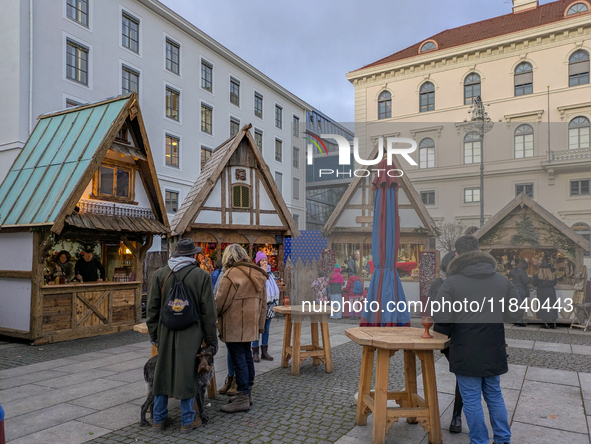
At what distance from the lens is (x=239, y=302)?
5418mm

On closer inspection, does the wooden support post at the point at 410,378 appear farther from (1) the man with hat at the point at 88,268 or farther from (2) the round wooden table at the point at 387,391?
(1) the man with hat at the point at 88,268

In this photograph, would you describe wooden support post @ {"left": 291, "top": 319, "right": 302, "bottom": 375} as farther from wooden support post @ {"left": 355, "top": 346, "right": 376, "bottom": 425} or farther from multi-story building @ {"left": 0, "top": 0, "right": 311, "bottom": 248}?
multi-story building @ {"left": 0, "top": 0, "right": 311, "bottom": 248}

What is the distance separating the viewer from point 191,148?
88.8 feet

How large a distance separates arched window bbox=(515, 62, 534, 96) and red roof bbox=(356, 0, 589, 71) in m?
8.51

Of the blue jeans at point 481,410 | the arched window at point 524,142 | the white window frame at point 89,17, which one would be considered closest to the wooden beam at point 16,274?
the blue jeans at point 481,410

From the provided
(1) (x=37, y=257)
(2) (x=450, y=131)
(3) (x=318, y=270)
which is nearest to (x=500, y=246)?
(2) (x=450, y=131)

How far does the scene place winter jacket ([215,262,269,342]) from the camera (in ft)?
17.4

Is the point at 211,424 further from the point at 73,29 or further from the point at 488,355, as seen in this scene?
the point at 73,29

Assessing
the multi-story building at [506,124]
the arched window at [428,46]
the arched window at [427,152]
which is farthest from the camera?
the arched window at [428,46]

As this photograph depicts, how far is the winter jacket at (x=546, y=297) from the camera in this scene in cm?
1233

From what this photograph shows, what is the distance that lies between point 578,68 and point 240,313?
18.7 meters

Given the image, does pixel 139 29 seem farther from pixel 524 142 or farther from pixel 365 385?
pixel 365 385

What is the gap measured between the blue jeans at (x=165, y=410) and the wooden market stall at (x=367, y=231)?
36.0 feet

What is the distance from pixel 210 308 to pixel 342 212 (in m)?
11.4
